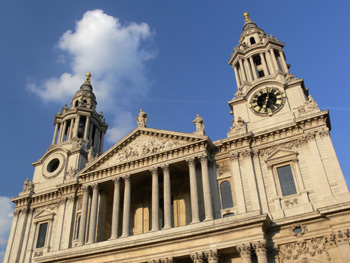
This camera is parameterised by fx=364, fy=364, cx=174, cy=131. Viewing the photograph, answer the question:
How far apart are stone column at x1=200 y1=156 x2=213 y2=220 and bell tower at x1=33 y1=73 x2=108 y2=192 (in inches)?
532

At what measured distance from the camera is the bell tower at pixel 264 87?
32500mm

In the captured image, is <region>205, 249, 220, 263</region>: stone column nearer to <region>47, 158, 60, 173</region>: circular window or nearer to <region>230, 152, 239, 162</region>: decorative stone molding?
<region>230, 152, 239, 162</region>: decorative stone molding

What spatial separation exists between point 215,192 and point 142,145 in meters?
8.34

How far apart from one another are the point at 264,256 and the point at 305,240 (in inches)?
132

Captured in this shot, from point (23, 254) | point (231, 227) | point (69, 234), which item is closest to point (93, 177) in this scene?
point (69, 234)

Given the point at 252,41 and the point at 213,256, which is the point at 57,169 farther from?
the point at 252,41

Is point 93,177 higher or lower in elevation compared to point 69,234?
higher

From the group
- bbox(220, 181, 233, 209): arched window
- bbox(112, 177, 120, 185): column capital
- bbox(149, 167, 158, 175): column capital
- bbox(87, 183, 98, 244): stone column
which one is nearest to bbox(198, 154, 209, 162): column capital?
bbox(220, 181, 233, 209): arched window

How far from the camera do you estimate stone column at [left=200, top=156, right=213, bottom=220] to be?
28.0 metres

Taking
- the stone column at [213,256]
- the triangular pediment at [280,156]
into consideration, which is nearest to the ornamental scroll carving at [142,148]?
the triangular pediment at [280,156]

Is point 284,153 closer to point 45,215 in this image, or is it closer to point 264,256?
point 264,256

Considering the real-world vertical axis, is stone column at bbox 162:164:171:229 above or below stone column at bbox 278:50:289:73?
below

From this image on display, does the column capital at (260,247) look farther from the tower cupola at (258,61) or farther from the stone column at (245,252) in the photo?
the tower cupola at (258,61)

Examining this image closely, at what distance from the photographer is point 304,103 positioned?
31.3m
